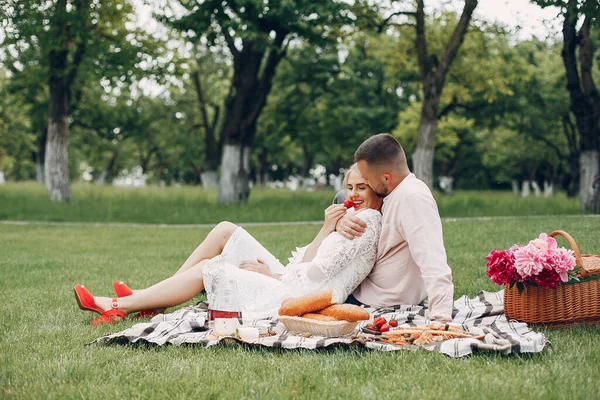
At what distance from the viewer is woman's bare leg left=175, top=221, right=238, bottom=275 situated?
634 centimetres

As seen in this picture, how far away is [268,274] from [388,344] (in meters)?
1.60

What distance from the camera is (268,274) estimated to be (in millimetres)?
5934

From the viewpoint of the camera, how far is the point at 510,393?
365 centimetres

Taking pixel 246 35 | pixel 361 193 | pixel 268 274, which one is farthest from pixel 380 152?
pixel 246 35

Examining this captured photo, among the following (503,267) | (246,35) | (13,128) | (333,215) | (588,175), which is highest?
(246,35)

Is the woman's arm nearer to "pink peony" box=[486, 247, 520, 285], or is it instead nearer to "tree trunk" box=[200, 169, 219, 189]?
"pink peony" box=[486, 247, 520, 285]

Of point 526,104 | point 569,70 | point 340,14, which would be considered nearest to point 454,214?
point 569,70

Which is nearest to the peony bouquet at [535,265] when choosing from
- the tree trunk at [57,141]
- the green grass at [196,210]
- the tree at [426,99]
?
the green grass at [196,210]

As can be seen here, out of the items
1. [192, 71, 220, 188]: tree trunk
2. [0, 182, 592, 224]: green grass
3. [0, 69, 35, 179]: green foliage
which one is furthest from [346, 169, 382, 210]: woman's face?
[192, 71, 220, 188]: tree trunk

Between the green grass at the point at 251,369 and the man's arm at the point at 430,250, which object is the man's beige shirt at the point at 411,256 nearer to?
the man's arm at the point at 430,250

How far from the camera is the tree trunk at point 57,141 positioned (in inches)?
914

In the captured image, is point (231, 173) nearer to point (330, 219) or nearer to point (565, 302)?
point (330, 219)

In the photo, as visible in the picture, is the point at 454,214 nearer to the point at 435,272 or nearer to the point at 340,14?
the point at 340,14

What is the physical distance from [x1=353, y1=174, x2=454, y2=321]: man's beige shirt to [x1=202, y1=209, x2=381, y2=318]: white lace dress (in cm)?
14
